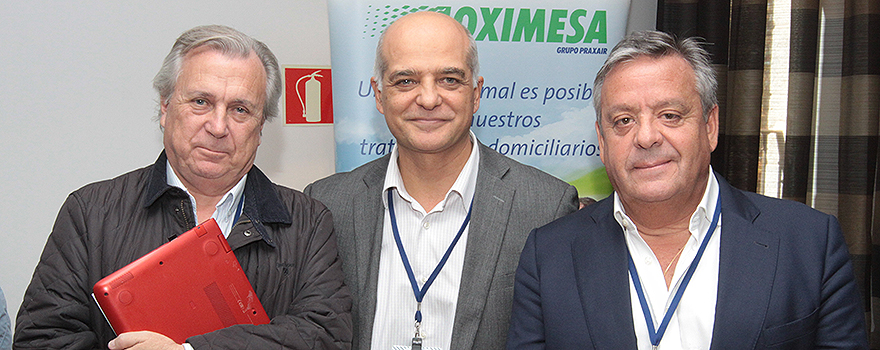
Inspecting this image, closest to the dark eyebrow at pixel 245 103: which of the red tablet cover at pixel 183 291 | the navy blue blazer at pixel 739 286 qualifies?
the red tablet cover at pixel 183 291

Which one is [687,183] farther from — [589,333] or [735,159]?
[735,159]

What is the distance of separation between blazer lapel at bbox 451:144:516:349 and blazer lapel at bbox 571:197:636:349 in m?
0.29

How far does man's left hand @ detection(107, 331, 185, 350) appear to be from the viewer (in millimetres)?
1374

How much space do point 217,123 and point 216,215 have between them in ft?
0.89

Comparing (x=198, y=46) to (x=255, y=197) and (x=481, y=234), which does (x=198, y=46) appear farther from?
(x=481, y=234)

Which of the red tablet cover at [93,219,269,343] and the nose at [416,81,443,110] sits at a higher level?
the nose at [416,81,443,110]

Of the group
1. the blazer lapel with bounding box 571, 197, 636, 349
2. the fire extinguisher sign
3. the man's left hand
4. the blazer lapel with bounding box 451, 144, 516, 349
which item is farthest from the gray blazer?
the fire extinguisher sign

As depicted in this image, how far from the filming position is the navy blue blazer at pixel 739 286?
5.32 ft

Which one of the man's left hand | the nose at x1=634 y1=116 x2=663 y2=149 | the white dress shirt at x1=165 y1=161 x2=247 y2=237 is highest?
the nose at x1=634 y1=116 x2=663 y2=149

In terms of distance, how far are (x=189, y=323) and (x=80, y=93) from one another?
7.14 feet

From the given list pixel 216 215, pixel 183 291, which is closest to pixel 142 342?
pixel 183 291

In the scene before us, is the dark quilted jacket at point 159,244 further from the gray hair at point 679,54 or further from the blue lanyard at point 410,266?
the gray hair at point 679,54

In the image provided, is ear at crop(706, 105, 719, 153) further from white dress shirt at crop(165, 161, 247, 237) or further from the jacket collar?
white dress shirt at crop(165, 161, 247, 237)

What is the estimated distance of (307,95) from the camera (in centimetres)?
347
